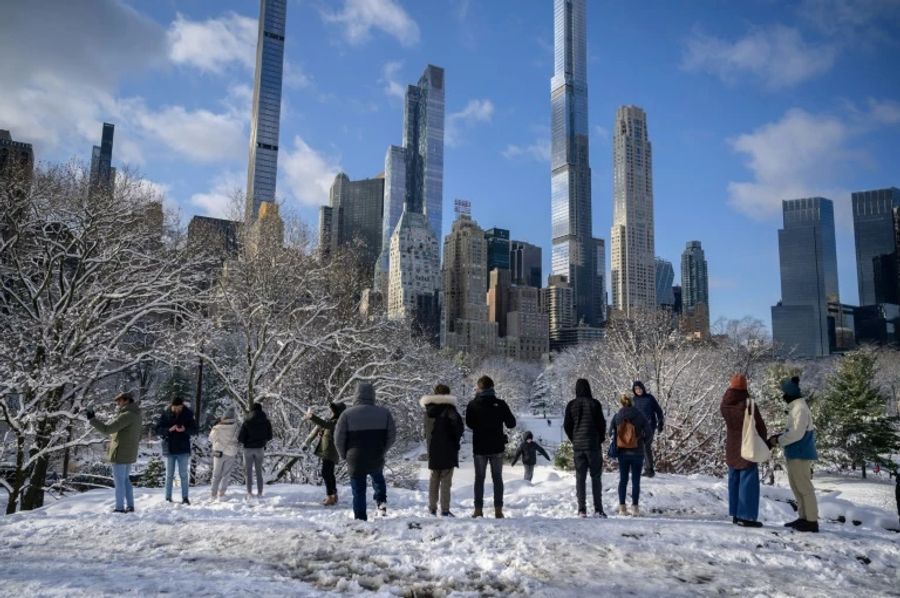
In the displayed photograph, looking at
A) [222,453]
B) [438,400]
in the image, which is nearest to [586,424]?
[438,400]

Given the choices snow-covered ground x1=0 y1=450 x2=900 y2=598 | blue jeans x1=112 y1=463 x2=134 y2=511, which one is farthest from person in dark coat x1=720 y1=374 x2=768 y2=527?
blue jeans x1=112 y1=463 x2=134 y2=511

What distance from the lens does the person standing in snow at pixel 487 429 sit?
28.1 feet

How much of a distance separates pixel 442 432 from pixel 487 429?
24.4 inches

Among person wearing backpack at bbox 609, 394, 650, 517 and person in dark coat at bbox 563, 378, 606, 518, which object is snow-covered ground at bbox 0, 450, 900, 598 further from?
person wearing backpack at bbox 609, 394, 650, 517

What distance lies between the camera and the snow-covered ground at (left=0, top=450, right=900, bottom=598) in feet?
17.6

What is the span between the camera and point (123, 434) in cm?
995

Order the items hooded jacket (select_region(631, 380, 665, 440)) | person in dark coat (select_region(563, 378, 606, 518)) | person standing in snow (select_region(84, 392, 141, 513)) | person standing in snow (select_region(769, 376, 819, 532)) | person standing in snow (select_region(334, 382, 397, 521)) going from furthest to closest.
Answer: hooded jacket (select_region(631, 380, 665, 440))
person standing in snow (select_region(84, 392, 141, 513))
person in dark coat (select_region(563, 378, 606, 518))
person standing in snow (select_region(334, 382, 397, 521))
person standing in snow (select_region(769, 376, 819, 532))

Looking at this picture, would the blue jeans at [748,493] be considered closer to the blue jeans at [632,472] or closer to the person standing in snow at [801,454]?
the person standing in snow at [801,454]

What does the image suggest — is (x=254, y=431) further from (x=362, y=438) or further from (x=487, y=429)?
(x=487, y=429)

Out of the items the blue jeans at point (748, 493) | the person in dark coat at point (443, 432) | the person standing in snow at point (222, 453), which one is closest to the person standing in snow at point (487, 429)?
the person in dark coat at point (443, 432)

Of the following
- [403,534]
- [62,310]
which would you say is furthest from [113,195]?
[403,534]

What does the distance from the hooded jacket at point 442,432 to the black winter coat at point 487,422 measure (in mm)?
211

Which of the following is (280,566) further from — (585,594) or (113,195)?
(113,195)

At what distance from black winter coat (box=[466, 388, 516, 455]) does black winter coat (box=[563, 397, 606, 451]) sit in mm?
1091
